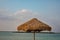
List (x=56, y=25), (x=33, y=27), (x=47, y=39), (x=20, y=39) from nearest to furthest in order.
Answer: (x=33, y=27), (x=56, y=25), (x=20, y=39), (x=47, y=39)

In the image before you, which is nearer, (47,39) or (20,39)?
(20,39)

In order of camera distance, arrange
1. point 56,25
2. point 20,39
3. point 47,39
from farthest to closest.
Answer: point 47,39, point 20,39, point 56,25

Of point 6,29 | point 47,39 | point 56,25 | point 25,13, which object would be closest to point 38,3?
point 25,13

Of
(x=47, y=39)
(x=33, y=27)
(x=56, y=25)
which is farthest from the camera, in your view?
(x=47, y=39)

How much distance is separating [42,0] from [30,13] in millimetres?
455

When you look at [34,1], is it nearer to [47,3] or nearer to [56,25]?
[47,3]

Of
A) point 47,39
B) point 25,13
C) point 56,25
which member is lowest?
point 47,39

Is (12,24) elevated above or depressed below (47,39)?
above

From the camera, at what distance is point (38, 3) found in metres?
4.20

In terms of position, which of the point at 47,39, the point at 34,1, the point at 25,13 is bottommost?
the point at 47,39

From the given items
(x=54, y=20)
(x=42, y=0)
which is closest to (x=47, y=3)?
(x=42, y=0)

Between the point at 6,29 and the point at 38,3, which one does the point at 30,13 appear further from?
the point at 6,29

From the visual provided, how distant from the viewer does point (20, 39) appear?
5719 millimetres

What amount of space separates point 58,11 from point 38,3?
53 centimetres
